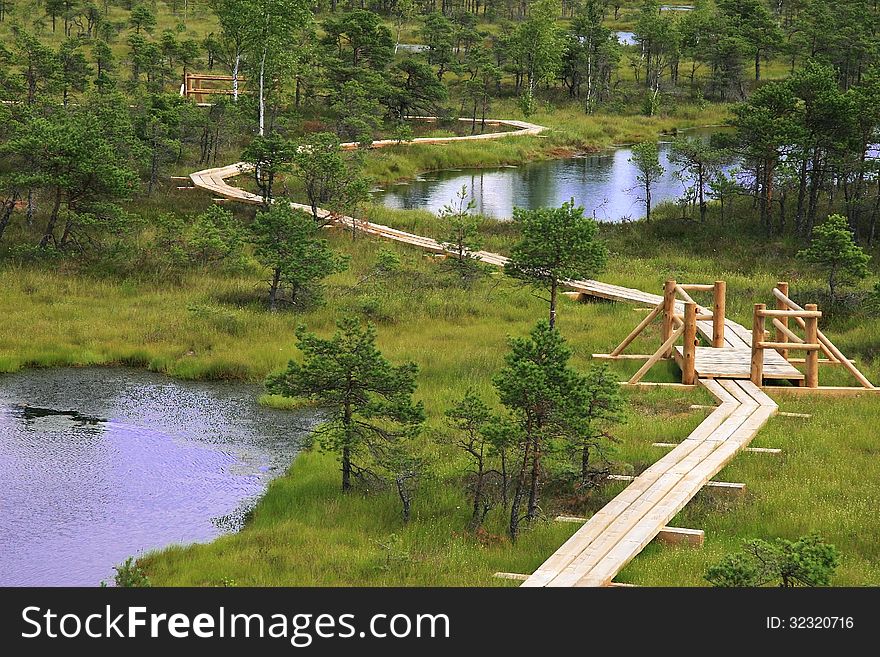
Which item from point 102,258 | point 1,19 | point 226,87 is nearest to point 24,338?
point 102,258

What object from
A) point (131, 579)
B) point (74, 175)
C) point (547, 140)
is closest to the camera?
point (131, 579)

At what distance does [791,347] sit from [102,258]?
21316 mm

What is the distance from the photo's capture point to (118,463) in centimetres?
2112

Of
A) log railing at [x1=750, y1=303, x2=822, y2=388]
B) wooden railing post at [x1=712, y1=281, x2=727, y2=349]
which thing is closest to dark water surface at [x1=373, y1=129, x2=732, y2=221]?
wooden railing post at [x1=712, y1=281, x2=727, y2=349]

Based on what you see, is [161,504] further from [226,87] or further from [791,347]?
[226,87]

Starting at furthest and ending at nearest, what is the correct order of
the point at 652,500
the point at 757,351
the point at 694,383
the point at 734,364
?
1. the point at 734,364
2. the point at 694,383
3. the point at 757,351
4. the point at 652,500

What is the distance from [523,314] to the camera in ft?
104

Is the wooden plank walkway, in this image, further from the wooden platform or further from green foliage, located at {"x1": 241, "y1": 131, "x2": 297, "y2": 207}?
green foliage, located at {"x1": 241, "y1": 131, "x2": 297, "y2": 207}

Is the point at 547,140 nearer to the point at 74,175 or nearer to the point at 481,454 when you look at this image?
→ the point at 74,175

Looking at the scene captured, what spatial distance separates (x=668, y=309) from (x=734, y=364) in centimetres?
235

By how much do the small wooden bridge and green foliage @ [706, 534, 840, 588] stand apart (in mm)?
1730

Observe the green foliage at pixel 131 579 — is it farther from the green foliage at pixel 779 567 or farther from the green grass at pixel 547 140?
the green grass at pixel 547 140

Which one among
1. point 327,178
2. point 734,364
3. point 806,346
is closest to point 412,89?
point 327,178

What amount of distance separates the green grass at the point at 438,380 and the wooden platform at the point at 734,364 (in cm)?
94
